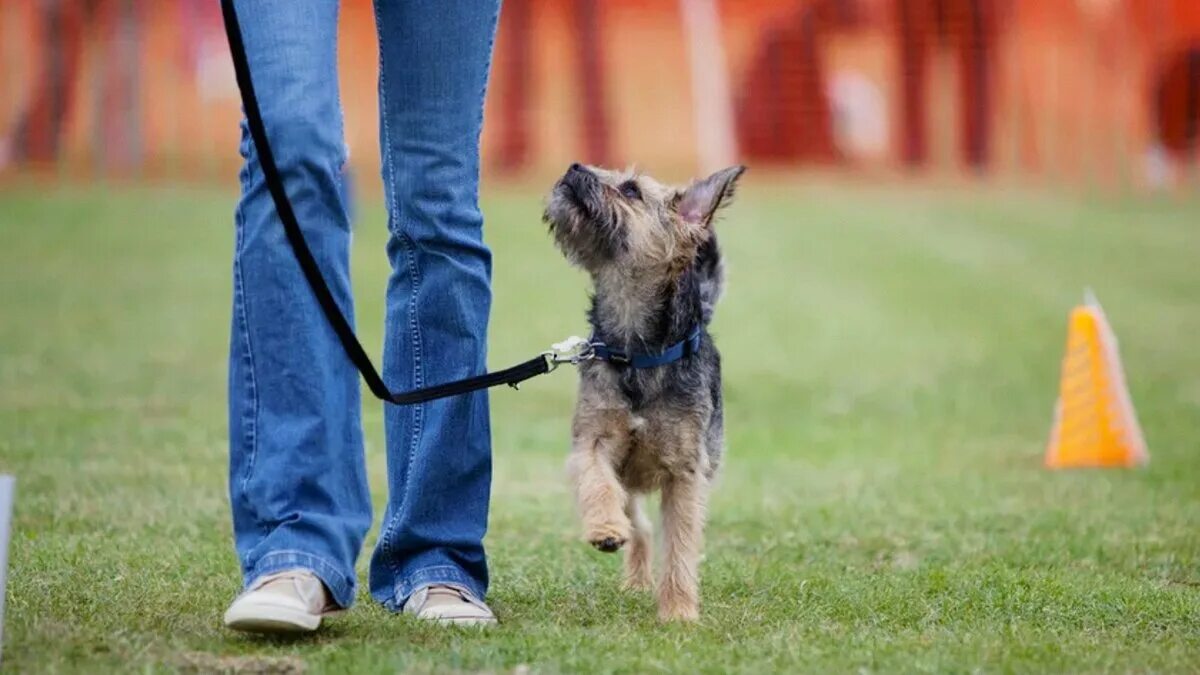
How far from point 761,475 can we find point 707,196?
9.85 ft

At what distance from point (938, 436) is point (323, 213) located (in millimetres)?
5679

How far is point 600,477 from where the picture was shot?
15.1 feet

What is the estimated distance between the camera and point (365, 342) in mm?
12109

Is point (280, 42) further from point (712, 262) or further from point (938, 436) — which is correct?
point (938, 436)

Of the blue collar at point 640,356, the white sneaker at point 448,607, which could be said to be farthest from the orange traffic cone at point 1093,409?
the white sneaker at point 448,607

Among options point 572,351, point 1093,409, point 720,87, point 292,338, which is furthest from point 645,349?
point 720,87

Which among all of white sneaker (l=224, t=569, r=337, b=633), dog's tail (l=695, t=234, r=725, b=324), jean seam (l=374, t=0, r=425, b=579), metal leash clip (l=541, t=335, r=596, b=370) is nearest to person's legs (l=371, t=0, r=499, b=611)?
jean seam (l=374, t=0, r=425, b=579)

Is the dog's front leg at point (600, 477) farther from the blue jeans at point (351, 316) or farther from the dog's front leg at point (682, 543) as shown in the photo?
the blue jeans at point (351, 316)

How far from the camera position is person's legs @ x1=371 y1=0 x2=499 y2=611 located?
4.18 m

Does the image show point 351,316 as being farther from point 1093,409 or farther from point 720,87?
point 720,87

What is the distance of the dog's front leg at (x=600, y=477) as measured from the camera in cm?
441

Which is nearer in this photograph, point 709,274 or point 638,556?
point 638,556

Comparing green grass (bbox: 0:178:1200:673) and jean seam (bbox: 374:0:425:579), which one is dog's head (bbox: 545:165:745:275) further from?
green grass (bbox: 0:178:1200:673)

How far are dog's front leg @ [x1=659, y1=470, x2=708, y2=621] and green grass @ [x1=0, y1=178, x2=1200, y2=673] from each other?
0.11 metres
